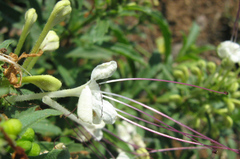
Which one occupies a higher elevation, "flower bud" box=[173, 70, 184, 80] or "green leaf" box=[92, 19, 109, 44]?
"green leaf" box=[92, 19, 109, 44]

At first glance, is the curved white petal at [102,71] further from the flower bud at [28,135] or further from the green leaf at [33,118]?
the flower bud at [28,135]

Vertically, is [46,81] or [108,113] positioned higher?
[46,81]

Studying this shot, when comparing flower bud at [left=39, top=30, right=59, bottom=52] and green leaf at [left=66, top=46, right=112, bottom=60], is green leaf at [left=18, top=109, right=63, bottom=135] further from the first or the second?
green leaf at [left=66, top=46, right=112, bottom=60]

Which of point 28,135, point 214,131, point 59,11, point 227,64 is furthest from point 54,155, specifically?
point 214,131

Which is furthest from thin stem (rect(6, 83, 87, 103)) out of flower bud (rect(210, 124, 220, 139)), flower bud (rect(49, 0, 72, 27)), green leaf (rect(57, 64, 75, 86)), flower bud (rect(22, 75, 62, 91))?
flower bud (rect(210, 124, 220, 139))

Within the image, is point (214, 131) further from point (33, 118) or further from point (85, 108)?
point (33, 118)

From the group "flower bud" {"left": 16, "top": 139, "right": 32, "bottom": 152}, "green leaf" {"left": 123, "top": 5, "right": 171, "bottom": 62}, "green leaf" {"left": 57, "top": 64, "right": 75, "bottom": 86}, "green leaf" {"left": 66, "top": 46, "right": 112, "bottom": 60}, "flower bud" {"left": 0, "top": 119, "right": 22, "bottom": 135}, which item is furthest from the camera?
"green leaf" {"left": 66, "top": 46, "right": 112, "bottom": 60}

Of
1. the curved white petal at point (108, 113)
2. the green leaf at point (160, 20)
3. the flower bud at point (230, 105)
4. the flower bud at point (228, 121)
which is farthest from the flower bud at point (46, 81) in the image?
the flower bud at point (228, 121)

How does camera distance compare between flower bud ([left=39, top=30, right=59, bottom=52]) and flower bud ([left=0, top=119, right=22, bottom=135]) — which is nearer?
flower bud ([left=0, top=119, right=22, bottom=135])

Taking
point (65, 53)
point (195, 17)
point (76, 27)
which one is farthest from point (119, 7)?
point (195, 17)
